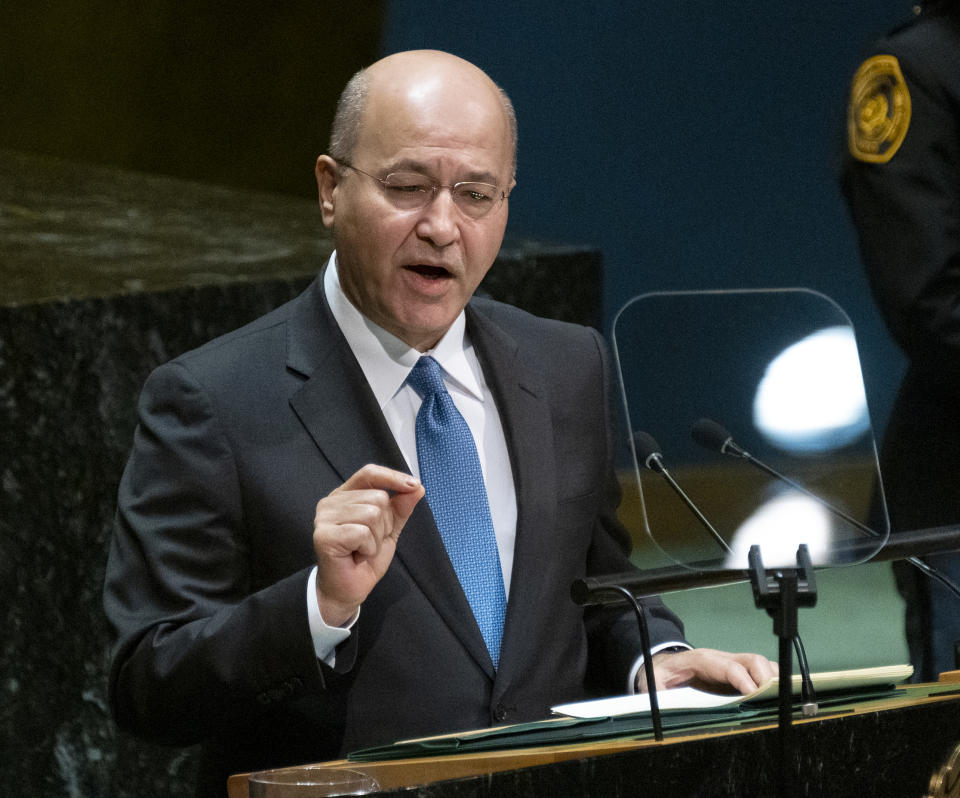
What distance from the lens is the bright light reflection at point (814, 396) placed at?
53.9 inches

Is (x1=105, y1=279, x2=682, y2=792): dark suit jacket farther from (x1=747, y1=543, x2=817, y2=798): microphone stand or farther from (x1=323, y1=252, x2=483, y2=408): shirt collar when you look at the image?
(x1=747, y1=543, x2=817, y2=798): microphone stand

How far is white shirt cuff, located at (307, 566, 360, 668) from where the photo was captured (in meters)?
1.39

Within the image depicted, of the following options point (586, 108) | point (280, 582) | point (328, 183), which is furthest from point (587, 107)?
point (280, 582)

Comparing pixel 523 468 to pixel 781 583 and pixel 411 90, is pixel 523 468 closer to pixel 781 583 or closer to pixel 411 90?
pixel 411 90

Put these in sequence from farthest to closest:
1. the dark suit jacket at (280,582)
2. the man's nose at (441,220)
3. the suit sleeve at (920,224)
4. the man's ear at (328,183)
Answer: the suit sleeve at (920,224)
the man's ear at (328,183)
the man's nose at (441,220)
the dark suit jacket at (280,582)

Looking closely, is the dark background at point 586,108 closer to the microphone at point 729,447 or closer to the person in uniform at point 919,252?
the person in uniform at point 919,252

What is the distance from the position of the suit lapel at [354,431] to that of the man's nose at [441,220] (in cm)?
16

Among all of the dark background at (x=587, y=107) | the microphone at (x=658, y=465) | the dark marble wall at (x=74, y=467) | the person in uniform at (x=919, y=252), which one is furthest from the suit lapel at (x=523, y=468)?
the dark background at (x=587, y=107)

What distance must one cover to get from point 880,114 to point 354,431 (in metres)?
0.93

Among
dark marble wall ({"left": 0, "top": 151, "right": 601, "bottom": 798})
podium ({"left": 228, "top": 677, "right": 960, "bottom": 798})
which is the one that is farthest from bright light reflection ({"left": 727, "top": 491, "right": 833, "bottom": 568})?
dark marble wall ({"left": 0, "top": 151, "right": 601, "bottom": 798})

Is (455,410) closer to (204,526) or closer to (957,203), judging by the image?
(204,526)

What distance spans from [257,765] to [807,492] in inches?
24.8

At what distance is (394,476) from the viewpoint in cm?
128

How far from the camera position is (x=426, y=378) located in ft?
5.39
